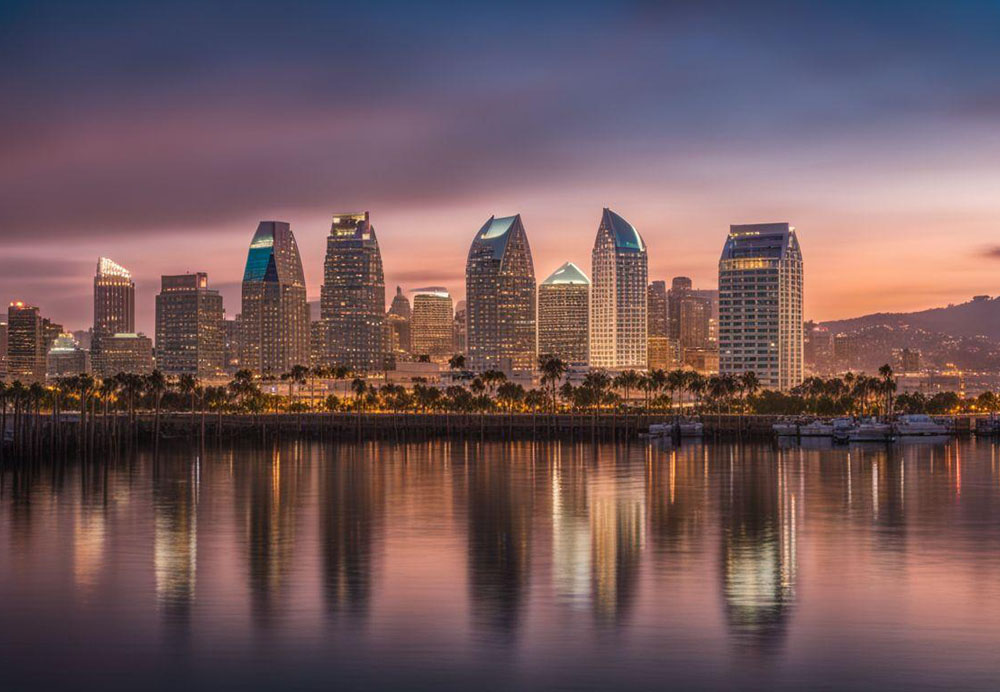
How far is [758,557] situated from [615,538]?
871 centimetres

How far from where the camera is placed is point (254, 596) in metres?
46.0

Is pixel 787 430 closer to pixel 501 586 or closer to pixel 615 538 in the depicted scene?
pixel 615 538

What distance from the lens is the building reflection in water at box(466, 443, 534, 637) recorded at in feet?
140

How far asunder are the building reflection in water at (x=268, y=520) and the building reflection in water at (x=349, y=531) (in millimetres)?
1857

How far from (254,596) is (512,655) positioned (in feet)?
44.6

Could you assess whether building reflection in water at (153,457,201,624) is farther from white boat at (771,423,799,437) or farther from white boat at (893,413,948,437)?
white boat at (893,413,948,437)

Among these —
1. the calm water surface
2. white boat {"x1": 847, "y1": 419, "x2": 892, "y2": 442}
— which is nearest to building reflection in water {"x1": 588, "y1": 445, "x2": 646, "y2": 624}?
the calm water surface

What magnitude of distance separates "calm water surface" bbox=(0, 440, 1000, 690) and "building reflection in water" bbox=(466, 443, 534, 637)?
23cm

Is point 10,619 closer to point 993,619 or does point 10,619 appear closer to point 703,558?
point 703,558

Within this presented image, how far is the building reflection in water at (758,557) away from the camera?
133 feet

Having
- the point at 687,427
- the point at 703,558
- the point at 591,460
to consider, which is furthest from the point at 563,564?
the point at 687,427

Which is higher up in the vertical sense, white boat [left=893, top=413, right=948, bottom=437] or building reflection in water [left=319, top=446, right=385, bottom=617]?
white boat [left=893, top=413, right=948, bottom=437]

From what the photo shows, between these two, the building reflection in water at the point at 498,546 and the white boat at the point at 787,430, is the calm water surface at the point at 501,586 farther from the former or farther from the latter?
the white boat at the point at 787,430

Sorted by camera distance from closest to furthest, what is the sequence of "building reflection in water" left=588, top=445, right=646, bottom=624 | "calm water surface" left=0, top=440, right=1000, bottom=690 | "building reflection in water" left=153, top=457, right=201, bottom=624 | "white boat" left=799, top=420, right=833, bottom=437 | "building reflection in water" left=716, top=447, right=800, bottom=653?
"calm water surface" left=0, top=440, right=1000, bottom=690, "building reflection in water" left=716, top=447, right=800, bottom=653, "building reflection in water" left=588, top=445, right=646, bottom=624, "building reflection in water" left=153, top=457, right=201, bottom=624, "white boat" left=799, top=420, right=833, bottom=437
